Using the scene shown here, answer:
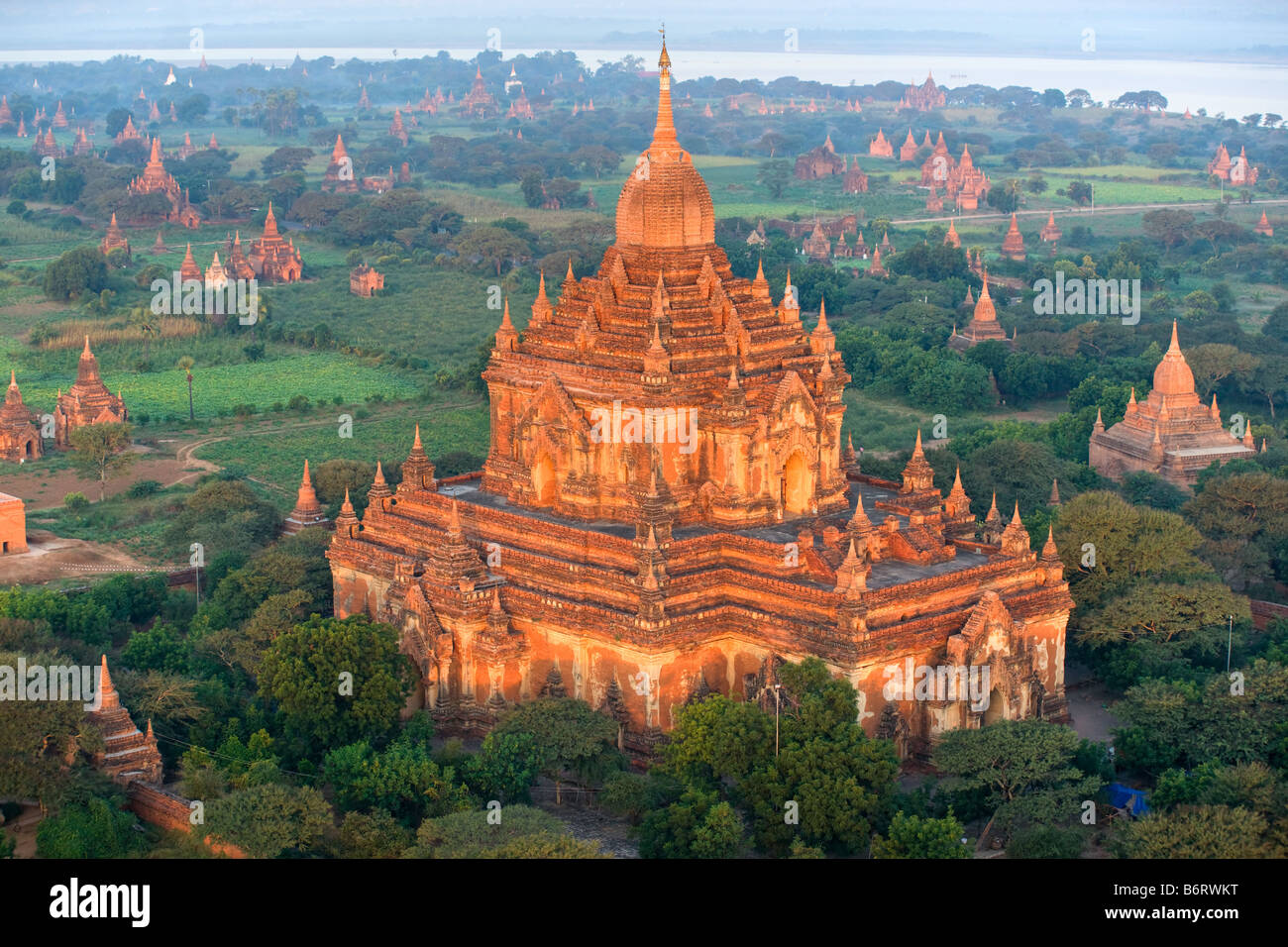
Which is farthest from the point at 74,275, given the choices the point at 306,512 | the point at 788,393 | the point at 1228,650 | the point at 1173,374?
the point at 1228,650

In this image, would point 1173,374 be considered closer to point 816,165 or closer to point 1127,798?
point 1127,798

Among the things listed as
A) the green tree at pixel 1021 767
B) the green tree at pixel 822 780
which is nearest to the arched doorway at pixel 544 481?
the green tree at pixel 822 780

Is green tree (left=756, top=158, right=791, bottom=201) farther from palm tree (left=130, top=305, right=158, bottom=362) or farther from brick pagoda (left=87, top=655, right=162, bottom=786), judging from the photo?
brick pagoda (left=87, top=655, right=162, bottom=786)

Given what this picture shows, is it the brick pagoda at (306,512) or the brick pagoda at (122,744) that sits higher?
the brick pagoda at (306,512)

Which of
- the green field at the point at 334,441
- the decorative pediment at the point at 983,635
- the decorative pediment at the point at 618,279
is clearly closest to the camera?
the decorative pediment at the point at 983,635

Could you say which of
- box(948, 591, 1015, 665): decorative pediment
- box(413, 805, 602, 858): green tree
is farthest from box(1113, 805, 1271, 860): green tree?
box(413, 805, 602, 858): green tree

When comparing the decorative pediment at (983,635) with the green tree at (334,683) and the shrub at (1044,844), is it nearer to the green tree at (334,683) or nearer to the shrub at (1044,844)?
the shrub at (1044,844)
